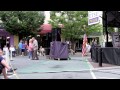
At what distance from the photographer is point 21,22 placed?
Answer: 4819 cm

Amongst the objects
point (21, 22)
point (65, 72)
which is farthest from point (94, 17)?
point (21, 22)

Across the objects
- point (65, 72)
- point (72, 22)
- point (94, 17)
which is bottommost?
point (65, 72)

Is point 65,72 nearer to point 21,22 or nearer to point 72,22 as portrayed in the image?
point 21,22

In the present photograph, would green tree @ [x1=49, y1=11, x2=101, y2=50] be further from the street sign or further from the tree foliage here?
the street sign

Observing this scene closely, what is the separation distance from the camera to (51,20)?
2037 inches

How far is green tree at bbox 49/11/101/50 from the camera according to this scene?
1950 inches

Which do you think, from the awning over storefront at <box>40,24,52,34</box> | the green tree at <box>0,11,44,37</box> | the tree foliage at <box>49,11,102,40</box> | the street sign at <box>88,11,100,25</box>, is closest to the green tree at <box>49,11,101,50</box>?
the tree foliage at <box>49,11,102,40</box>

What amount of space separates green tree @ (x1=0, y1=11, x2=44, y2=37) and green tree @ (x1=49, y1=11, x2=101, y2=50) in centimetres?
256

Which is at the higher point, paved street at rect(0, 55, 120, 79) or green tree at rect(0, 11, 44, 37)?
green tree at rect(0, 11, 44, 37)

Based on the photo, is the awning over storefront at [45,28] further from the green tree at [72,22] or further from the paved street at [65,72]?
the paved street at [65,72]

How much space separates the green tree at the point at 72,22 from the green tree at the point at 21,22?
256cm

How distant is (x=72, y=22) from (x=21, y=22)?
272 inches

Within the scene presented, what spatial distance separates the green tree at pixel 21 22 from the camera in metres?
47.4
